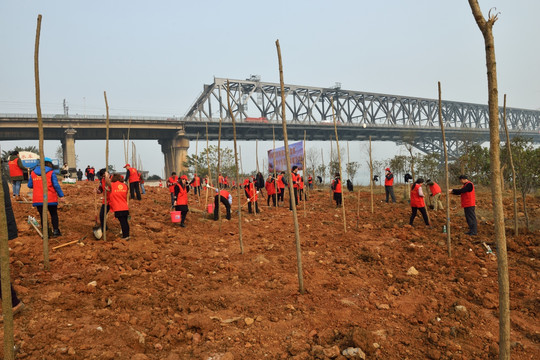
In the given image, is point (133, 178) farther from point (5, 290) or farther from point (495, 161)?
point (495, 161)

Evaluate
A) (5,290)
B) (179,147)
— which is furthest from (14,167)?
(179,147)

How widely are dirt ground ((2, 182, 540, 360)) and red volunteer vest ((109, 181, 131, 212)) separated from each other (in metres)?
0.65

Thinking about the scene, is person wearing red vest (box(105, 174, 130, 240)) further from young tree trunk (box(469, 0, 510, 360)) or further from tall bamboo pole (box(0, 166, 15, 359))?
young tree trunk (box(469, 0, 510, 360))

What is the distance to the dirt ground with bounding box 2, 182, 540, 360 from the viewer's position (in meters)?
3.37

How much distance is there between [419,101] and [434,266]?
90480 millimetres

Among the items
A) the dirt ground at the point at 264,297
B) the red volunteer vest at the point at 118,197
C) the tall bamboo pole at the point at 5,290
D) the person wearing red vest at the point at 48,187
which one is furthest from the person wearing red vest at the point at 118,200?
the tall bamboo pole at the point at 5,290

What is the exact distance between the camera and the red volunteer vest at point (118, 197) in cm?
647

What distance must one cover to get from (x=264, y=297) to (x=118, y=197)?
12.0ft

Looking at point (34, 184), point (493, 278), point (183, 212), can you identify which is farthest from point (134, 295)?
point (493, 278)

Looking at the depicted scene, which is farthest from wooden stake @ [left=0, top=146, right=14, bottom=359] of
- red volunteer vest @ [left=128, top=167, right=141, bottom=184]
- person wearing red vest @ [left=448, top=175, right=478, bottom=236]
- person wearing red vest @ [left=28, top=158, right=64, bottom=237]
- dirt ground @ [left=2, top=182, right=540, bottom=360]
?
red volunteer vest @ [left=128, top=167, right=141, bottom=184]

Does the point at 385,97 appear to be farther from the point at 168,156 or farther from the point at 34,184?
the point at 34,184

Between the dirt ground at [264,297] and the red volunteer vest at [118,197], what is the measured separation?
65 centimetres

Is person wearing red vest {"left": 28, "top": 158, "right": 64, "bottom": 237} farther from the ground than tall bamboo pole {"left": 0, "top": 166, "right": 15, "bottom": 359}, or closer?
farther from the ground

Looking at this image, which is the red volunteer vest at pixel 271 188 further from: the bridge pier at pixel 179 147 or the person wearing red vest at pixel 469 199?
the bridge pier at pixel 179 147
